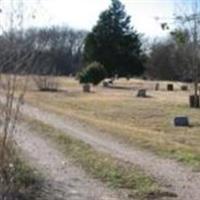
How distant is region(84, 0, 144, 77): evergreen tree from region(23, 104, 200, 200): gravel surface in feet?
148

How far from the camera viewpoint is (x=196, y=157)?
13.9m

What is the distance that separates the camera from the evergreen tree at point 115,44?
66.9 metres

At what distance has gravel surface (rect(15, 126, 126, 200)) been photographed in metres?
9.89

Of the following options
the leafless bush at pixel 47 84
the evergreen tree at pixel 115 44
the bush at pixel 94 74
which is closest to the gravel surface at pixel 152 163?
the leafless bush at pixel 47 84

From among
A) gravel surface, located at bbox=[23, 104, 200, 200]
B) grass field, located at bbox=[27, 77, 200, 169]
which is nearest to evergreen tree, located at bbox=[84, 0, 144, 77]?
grass field, located at bbox=[27, 77, 200, 169]

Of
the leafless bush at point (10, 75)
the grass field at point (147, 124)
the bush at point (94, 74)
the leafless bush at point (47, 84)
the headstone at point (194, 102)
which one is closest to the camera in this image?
the leafless bush at point (10, 75)

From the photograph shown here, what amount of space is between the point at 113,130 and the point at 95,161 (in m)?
6.79

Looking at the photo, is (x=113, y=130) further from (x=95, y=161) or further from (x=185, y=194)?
(x=185, y=194)

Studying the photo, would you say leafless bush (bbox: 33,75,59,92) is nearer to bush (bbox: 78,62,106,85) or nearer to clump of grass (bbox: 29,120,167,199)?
bush (bbox: 78,62,106,85)

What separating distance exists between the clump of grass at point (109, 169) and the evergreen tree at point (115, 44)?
5013 cm

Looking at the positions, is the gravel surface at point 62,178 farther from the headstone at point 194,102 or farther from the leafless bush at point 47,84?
the leafless bush at point 47,84

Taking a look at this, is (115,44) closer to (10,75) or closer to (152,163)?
(152,163)

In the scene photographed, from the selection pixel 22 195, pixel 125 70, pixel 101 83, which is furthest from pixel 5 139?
pixel 125 70

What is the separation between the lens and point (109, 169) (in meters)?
12.0
